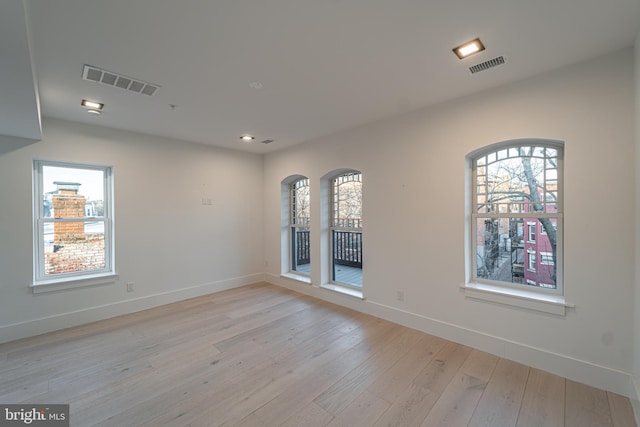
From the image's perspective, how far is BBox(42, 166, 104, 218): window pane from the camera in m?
3.44

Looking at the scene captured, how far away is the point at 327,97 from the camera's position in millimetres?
2898

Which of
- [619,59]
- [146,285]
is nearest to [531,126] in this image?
[619,59]

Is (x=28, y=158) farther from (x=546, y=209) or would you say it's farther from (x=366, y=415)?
(x=546, y=209)

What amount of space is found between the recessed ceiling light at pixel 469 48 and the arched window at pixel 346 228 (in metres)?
2.18

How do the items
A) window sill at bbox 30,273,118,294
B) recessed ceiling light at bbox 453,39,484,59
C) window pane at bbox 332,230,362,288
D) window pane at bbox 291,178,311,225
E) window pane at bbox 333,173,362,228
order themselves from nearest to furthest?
recessed ceiling light at bbox 453,39,484,59, window sill at bbox 30,273,118,294, window pane at bbox 333,173,362,228, window pane at bbox 332,230,362,288, window pane at bbox 291,178,311,225

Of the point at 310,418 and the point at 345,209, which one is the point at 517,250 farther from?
the point at 310,418

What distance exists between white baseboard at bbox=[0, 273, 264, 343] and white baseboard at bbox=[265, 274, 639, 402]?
8.26 ft

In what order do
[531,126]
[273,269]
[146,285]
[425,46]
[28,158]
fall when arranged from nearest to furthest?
1. [425,46]
2. [531,126]
3. [28,158]
4. [146,285]
5. [273,269]

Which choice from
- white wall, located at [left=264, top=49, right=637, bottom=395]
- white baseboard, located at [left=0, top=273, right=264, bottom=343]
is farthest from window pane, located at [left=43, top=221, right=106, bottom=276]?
white wall, located at [left=264, top=49, right=637, bottom=395]

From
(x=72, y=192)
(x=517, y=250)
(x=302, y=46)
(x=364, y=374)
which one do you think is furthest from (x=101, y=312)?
(x=517, y=250)

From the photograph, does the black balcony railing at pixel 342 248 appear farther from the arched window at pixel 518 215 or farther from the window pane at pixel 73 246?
the window pane at pixel 73 246

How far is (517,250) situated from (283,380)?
2592 mm

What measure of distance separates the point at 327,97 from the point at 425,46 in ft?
3.67

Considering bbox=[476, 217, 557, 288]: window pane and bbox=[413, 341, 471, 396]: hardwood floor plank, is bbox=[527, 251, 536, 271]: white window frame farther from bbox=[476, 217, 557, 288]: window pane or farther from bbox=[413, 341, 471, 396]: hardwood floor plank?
bbox=[413, 341, 471, 396]: hardwood floor plank
